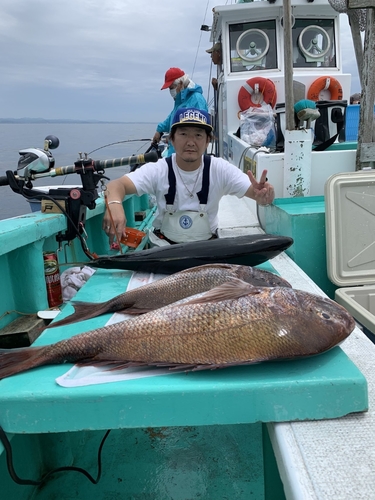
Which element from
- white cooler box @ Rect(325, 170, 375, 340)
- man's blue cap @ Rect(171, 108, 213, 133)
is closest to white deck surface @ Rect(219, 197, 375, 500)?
white cooler box @ Rect(325, 170, 375, 340)

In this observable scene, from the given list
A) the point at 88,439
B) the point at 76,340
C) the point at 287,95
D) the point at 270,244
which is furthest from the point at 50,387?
the point at 287,95

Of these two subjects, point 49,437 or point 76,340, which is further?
point 49,437

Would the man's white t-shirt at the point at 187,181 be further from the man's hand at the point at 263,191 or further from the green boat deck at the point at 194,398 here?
the green boat deck at the point at 194,398

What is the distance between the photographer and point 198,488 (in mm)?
2527

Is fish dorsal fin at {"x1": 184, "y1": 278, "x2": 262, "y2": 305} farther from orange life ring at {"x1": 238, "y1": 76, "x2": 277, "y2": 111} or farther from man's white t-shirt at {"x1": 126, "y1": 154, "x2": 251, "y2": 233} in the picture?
orange life ring at {"x1": 238, "y1": 76, "x2": 277, "y2": 111}

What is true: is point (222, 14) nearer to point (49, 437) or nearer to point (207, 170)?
point (207, 170)

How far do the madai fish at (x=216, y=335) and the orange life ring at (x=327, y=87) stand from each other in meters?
7.81

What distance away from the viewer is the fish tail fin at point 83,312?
88.5 inches

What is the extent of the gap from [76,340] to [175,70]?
6187 mm

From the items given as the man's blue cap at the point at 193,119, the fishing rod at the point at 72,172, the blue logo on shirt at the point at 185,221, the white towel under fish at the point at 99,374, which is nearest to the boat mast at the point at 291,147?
the man's blue cap at the point at 193,119

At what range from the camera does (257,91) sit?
813 cm

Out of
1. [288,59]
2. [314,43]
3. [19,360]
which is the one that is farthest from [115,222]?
[314,43]

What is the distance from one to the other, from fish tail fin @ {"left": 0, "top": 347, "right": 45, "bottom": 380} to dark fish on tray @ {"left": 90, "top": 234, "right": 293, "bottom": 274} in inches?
51.6

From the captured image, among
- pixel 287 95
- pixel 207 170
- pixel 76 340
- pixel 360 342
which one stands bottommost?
pixel 360 342
